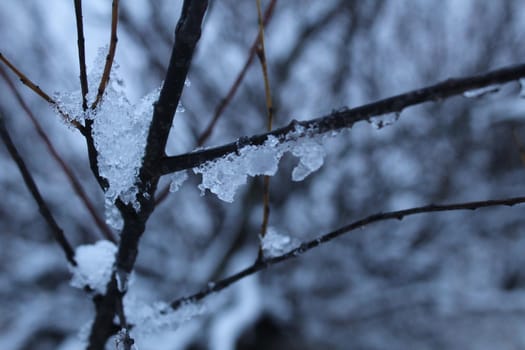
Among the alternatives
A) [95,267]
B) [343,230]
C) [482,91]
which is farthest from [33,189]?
[482,91]

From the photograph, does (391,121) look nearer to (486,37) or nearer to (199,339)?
(199,339)

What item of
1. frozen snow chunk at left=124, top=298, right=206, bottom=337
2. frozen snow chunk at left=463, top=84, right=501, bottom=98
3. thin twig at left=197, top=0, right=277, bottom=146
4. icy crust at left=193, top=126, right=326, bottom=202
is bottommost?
frozen snow chunk at left=463, top=84, right=501, bottom=98

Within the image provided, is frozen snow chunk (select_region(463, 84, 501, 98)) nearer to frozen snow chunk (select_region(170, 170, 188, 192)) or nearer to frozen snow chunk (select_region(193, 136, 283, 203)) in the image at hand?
frozen snow chunk (select_region(193, 136, 283, 203))

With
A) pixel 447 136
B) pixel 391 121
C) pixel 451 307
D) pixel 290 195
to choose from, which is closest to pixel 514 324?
pixel 451 307

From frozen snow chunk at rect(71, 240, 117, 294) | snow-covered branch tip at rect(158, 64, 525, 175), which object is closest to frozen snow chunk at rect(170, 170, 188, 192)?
snow-covered branch tip at rect(158, 64, 525, 175)

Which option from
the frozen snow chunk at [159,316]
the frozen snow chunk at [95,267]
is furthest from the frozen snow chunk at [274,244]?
the frozen snow chunk at [95,267]

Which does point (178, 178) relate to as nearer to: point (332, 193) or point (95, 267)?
point (95, 267)
